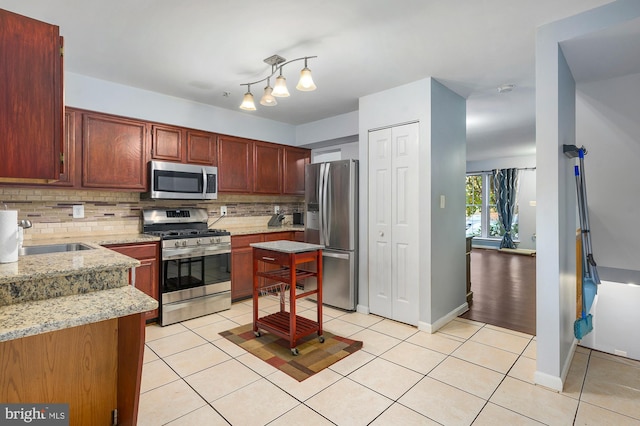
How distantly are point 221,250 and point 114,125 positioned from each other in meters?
1.73

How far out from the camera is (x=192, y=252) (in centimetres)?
360

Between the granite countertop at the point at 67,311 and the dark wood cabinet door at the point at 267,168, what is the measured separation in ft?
10.6

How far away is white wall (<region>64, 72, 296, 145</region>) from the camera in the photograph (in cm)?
324

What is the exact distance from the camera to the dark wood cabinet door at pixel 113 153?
10.7 ft

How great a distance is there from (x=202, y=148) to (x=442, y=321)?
11.2 feet

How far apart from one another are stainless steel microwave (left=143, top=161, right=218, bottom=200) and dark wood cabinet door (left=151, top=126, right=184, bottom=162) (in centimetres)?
13

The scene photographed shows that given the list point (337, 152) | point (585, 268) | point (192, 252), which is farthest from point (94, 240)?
point (585, 268)

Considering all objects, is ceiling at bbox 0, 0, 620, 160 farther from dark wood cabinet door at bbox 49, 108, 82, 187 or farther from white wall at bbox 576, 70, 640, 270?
white wall at bbox 576, 70, 640, 270

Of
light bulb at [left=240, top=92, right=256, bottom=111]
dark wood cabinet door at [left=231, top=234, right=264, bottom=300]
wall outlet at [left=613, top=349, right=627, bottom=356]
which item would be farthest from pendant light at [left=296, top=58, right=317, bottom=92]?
wall outlet at [left=613, top=349, right=627, bottom=356]

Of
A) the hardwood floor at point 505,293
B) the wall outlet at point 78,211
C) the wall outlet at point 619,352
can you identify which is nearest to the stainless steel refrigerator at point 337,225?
the hardwood floor at point 505,293

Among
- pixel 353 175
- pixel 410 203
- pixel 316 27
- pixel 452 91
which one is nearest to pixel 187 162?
pixel 353 175

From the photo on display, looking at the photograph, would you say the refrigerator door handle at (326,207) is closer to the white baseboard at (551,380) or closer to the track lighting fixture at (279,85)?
the track lighting fixture at (279,85)

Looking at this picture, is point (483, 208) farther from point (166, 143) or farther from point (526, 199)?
point (166, 143)

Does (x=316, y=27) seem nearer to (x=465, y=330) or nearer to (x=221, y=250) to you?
(x=221, y=250)
